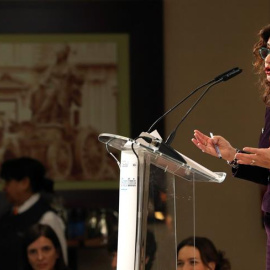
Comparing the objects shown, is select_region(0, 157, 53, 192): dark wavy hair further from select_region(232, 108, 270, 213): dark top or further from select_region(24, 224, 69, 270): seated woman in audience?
select_region(232, 108, 270, 213): dark top

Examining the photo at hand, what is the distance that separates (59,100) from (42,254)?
4.16ft

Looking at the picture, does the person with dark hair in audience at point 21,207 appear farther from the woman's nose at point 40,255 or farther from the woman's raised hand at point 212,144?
the woman's raised hand at point 212,144

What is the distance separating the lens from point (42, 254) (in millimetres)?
4039

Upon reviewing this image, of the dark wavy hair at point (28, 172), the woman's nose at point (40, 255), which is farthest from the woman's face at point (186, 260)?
the dark wavy hair at point (28, 172)

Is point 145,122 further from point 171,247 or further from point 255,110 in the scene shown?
point 171,247

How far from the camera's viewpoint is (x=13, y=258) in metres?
4.63

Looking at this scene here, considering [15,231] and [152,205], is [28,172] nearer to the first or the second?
[15,231]

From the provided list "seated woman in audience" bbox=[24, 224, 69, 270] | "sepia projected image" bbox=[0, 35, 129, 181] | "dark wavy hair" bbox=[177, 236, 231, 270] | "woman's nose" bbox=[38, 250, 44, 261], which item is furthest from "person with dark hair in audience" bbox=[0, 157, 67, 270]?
"dark wavy hair" bbox=[177, 236, 231, 270]

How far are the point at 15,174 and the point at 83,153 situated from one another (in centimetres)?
45

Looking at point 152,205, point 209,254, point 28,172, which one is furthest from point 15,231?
point 152,205

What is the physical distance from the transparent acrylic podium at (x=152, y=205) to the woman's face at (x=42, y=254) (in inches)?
81.0

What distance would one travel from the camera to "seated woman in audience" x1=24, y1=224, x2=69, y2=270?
13.2 feet

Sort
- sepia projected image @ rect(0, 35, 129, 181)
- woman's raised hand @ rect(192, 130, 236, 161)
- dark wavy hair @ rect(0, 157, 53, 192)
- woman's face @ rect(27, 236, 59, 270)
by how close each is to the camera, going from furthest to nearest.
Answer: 1. sepia projected image @ rect(0, 35, 129, 181)
2. dark wavy hair @ rect(0, 157, 53, 192)
3. woman's face @ rect(27, 236, 59, 270)
4. woman's raised hand @ rect(192, 130, 236, 161)

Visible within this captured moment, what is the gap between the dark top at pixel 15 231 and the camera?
461cm
